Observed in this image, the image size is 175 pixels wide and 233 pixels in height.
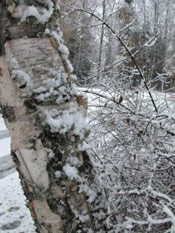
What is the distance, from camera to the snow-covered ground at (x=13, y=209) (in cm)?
302

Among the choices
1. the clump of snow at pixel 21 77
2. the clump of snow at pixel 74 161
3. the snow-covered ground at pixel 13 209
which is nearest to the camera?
the clump of snow at pixel 21 77

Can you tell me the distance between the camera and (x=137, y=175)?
1.63 meters

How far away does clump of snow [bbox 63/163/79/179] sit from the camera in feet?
3.76

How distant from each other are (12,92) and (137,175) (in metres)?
0.90

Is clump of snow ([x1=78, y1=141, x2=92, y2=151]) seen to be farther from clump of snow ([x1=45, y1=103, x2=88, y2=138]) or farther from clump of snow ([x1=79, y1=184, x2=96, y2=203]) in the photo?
clump of snow ([x1=79, y1=184, x2=96, y2=203])

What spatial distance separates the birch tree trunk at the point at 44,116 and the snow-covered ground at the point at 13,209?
1937 mm

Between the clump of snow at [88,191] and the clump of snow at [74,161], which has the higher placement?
the clump of snow at [74,161]

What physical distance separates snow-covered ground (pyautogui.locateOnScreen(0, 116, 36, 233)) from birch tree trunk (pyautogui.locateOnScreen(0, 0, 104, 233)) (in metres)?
1.94

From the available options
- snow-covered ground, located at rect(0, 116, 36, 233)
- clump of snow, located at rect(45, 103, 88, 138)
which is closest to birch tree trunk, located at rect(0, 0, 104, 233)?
clump of snow, located at rect(45, 103, 88, 138)

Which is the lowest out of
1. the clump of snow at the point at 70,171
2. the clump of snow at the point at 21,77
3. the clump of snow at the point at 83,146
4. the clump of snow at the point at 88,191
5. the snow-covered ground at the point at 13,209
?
the snow-covered ground at the point at 13,209

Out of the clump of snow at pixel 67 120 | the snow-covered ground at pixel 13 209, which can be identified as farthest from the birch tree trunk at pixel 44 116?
the snow-covered ground at pixel 13 209

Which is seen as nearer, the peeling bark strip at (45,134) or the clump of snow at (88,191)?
the peeling bark strip at (45,134)

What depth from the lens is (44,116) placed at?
3.62 ft

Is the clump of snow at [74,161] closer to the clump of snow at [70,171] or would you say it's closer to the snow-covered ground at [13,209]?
the clump of snow at [70,171]
